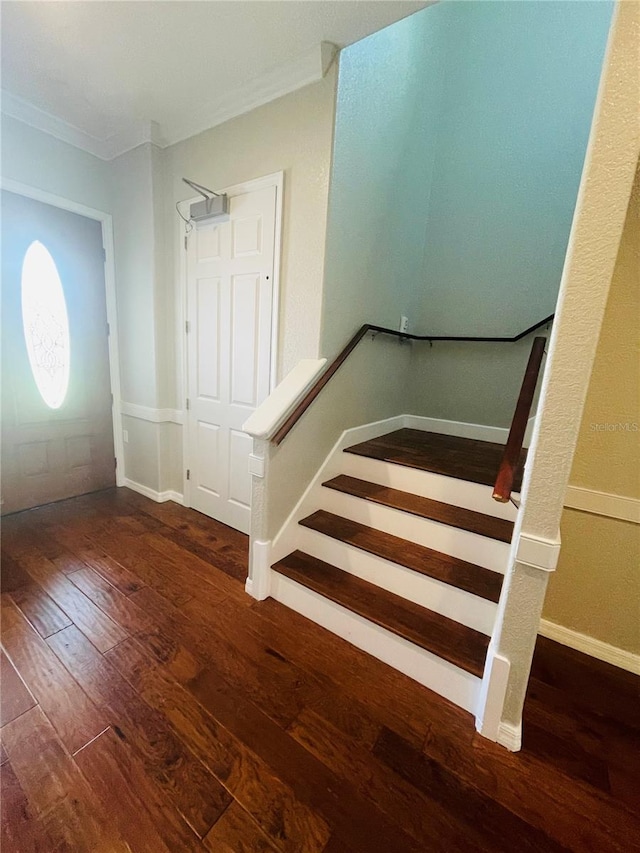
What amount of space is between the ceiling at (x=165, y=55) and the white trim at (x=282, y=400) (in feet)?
4.97

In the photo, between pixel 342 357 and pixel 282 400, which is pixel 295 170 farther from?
pixel 282 400

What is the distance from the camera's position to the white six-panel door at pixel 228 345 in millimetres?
2252

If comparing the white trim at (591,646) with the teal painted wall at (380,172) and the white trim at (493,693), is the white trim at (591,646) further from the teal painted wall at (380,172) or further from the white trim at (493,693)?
the teal painted wall at (380,172)

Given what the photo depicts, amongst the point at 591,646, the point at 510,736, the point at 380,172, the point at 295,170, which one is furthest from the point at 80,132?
the point at 591,646

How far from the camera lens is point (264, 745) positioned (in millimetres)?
1213

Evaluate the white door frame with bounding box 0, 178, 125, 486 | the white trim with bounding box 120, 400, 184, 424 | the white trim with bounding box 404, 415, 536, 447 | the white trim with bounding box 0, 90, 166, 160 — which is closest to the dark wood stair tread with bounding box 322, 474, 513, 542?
the white trim with bounding box 404, 415, 536, 447

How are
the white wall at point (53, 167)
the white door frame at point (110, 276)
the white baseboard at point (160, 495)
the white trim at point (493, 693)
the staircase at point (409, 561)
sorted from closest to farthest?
the white trim at point (493, 693), the staircase at point (409, 561), the white wall at point (53, 167), the white door frame at point (110, 276), the white baseboard at point (160, 495)

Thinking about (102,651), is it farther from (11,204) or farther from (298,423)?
(11,204)

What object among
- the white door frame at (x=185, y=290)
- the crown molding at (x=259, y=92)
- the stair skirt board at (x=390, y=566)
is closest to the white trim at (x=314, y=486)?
the stair skirt board at (x=390, y=566)

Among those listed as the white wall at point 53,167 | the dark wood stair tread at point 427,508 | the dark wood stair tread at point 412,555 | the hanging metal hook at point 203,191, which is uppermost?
the white wall at point 53,167

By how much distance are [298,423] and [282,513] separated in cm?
53

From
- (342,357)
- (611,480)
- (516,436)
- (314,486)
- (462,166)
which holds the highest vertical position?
(462,166)

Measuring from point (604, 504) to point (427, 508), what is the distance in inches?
31.2

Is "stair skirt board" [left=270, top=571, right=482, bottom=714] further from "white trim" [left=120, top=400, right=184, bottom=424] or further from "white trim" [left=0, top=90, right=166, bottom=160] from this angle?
"white trim" [left=0, top=90, right=166, bottom=160]
